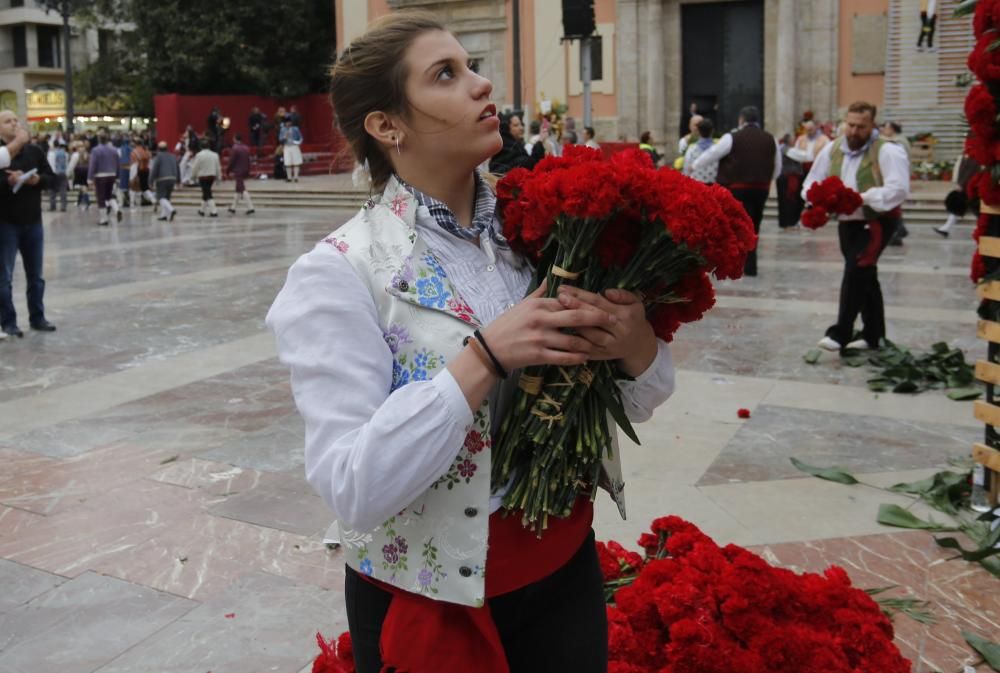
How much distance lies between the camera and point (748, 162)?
1099 centimetres

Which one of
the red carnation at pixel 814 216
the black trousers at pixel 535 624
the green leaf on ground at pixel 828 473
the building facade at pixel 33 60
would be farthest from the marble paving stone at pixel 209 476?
the building facade at pixel 33 60

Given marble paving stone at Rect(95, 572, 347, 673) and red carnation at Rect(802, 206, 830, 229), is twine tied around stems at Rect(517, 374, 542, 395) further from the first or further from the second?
red carnation at Rect(802, 206, 830, 229)

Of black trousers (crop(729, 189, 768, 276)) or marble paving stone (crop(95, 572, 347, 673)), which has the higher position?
black trousers (crop(729, 189, 768, 276))

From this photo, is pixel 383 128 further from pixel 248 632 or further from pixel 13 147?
pixel 13 147

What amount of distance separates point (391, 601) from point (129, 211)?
74.5ft

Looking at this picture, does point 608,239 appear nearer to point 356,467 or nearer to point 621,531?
point 356,467

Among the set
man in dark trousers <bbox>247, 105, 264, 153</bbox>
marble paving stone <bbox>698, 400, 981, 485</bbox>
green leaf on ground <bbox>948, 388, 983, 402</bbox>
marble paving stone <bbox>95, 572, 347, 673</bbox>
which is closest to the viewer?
marble paving stone <bbox>95, 572, 347, 673</bbox>

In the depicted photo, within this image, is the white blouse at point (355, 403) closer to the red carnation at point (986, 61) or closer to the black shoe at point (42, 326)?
the red carnation at point (986, 61)

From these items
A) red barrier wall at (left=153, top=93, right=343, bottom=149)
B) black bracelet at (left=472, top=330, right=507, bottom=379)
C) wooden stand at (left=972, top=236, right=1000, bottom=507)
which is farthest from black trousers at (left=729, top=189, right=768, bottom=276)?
red barrier wall at (left=153, top=93, right=343, bottom=149)

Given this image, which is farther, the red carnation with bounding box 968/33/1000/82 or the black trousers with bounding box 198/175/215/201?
the black trousers with bounding box 198/175/215/201

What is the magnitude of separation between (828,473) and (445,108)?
3.64m

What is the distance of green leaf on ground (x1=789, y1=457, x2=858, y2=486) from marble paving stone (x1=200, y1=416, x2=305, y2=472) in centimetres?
250

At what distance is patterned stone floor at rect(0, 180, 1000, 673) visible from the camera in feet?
11.5

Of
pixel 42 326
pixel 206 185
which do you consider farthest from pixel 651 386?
pixel 206 185
